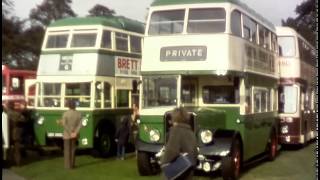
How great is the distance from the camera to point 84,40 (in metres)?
18.4

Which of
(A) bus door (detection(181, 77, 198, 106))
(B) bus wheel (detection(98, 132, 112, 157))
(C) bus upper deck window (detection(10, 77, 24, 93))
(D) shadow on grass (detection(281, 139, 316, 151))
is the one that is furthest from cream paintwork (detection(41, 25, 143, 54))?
(D) shadow on grass (detection(281, 139, 316, 151))

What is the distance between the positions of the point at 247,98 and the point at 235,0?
2151 mm

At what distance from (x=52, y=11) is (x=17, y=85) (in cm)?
282

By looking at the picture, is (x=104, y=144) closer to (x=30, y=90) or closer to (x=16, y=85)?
(x=30, y=90)

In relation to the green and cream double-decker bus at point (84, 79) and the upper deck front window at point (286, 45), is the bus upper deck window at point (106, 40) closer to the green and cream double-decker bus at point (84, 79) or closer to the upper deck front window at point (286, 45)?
the green and cream double-decker bus at point (84, 79)

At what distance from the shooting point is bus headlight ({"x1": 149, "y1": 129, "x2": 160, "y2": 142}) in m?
13.4

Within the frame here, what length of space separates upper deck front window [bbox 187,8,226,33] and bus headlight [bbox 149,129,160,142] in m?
2.20

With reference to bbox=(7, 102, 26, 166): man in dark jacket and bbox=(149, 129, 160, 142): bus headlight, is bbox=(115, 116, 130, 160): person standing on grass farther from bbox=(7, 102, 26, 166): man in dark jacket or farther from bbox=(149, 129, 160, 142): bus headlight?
bbox=(149, 129, 160, 142): bus headlight

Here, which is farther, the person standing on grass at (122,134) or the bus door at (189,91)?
the person standing on grass at (122,134)

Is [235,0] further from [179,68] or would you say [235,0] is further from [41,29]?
[41,29]

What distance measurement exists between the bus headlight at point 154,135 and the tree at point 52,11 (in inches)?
325

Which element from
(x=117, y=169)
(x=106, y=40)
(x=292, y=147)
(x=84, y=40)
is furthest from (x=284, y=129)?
(x=117, y=169)

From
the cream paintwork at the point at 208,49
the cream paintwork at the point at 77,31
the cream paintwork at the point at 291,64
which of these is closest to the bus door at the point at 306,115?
the cream paintwork at the point at 291,64

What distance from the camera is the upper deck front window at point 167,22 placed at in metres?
13.8
